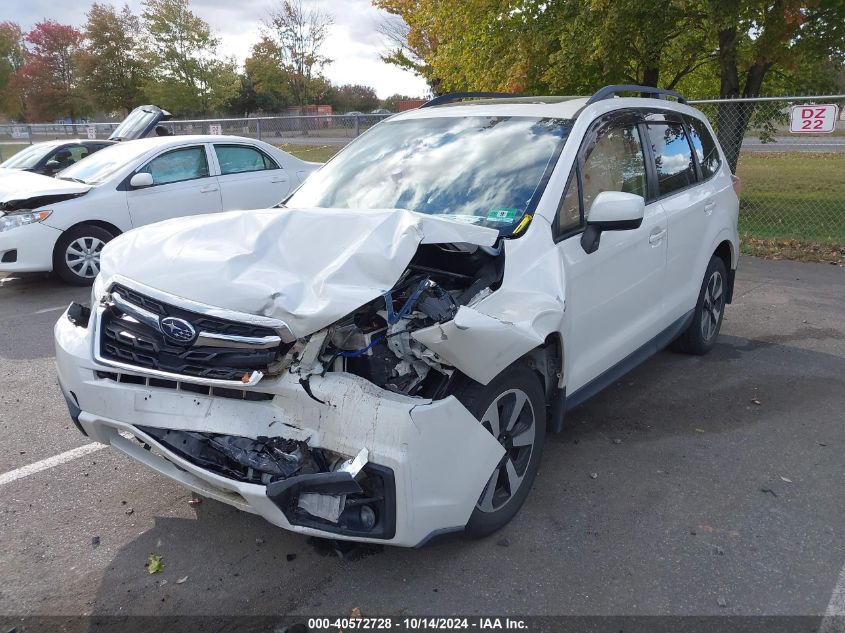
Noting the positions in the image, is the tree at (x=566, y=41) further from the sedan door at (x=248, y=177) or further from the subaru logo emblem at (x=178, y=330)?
the subaru logo emblem at (x=178, y=330)

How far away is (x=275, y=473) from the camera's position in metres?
2.53

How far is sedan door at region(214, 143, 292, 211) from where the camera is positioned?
→ 9.05 m

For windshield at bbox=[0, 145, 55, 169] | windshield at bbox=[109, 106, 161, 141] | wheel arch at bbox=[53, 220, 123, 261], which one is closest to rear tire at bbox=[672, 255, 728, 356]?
wheel arch at bbox=[53, 220, 123, 261]

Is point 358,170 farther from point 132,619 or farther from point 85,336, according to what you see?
point 132,619

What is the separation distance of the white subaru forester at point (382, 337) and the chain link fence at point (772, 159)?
7148 mm

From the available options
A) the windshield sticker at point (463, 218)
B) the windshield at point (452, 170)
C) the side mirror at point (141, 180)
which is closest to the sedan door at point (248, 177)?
the side mirror at point (141, 180)

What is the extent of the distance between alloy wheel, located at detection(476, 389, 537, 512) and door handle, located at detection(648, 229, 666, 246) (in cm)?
154

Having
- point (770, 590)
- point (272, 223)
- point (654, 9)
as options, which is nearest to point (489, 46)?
point (654, 9)

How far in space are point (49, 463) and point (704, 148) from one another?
494 cm

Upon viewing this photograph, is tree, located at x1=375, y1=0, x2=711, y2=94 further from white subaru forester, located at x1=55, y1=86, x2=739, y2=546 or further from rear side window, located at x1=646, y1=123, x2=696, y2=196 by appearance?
white subaru forester, located at x1=55, y1=86, x2=739, y2=546

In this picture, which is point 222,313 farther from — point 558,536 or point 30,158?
point 30,158

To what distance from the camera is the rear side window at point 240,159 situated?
9.09 metres

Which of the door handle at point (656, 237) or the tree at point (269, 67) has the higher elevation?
the tree at point (269, 67)

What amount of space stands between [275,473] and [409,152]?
7.29 feet
